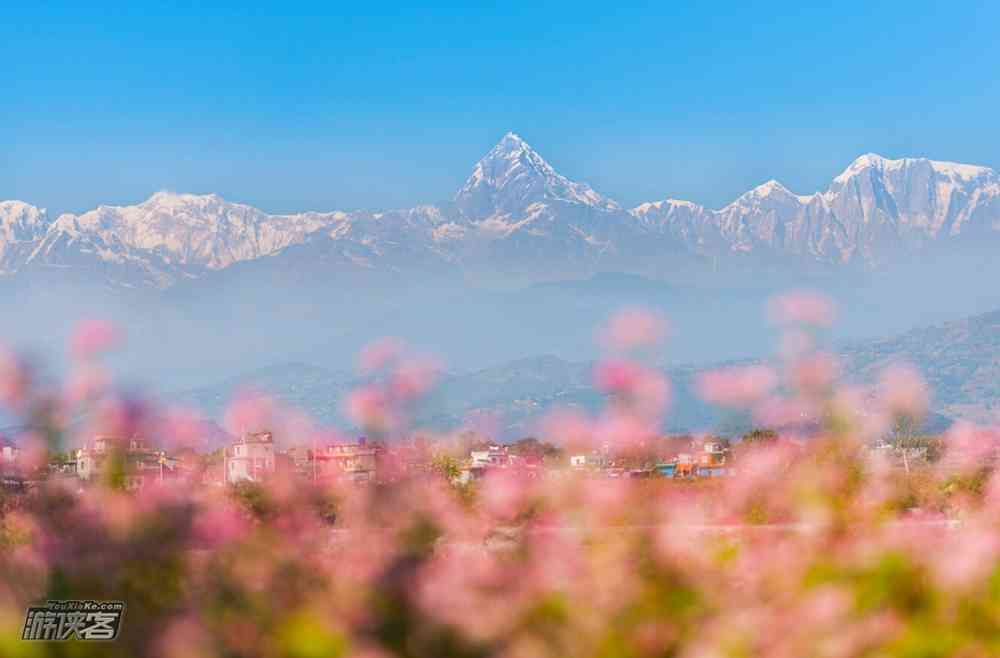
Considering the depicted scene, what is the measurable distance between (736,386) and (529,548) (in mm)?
806

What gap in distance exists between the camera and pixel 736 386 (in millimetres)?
3066

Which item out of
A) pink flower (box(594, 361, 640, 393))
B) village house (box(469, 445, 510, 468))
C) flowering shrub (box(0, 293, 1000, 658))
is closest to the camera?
flowering shrub (box(0, 293, 1000, 658))

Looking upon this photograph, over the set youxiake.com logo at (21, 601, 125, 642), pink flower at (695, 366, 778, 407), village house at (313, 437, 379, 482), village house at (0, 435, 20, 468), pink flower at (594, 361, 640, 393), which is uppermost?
pink flower at (594, 361, 640, 393)

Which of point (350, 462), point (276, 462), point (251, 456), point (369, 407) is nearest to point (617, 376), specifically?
point (369, 407)

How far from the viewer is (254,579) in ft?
7.79

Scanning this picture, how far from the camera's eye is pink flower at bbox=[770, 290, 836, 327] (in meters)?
3.17

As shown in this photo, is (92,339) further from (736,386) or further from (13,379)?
(736,386)

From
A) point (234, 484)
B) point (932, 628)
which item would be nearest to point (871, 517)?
point (932, 628)

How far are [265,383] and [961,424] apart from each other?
2489 mm

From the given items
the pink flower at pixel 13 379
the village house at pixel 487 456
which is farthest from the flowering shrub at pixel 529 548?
the village house at pixel 487 456

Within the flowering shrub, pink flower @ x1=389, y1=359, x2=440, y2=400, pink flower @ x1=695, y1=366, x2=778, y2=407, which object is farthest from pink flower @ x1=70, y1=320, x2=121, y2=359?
pink flower @ x1=695, y1=366, x2=778, y2=407

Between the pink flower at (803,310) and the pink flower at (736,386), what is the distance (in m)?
0.18

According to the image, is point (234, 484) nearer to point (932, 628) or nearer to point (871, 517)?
point (871, 517)

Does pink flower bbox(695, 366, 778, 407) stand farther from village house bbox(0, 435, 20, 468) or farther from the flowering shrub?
village house bbox(0, 435, 20, 468)
